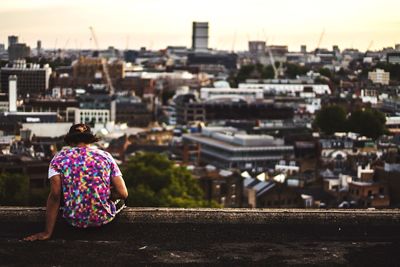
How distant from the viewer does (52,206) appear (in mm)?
6793

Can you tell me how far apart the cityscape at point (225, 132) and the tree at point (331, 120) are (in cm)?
9

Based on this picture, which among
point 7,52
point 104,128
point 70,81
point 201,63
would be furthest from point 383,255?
point 201,63

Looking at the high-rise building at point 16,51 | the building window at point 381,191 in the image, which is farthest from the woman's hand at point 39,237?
the high-rise building at point 16,51

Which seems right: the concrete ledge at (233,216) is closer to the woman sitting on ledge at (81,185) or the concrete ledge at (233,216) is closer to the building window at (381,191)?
the woman sitting on ledge at (81,185)

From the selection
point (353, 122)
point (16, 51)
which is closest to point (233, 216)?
point (353, 122)

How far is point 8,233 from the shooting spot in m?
7.11

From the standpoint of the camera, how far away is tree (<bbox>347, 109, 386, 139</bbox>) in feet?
206

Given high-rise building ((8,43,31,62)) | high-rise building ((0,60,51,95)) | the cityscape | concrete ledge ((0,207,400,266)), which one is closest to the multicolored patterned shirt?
concrete ledge ((0,207,400,266))

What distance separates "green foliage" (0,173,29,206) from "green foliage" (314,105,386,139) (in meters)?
30.5

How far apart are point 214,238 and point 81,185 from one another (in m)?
0.95

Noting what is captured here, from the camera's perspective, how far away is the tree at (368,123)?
206 feet

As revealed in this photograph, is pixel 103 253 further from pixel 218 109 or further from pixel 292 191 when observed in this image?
pixel 218 109

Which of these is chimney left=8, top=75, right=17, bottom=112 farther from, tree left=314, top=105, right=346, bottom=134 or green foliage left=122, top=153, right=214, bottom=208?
green foliage left=122, top=153, right=214, bottom=208

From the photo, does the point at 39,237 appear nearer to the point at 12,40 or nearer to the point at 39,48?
the point at 12,40
